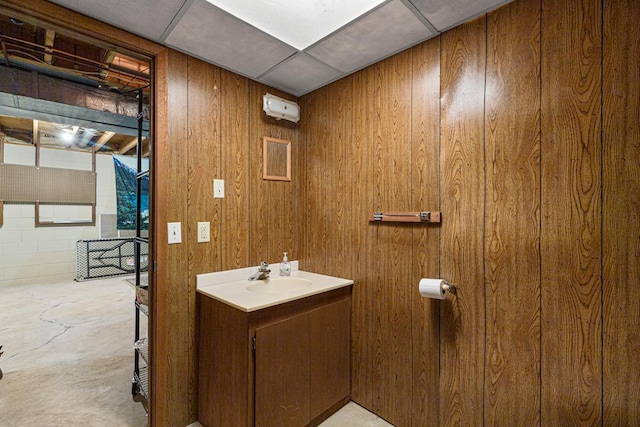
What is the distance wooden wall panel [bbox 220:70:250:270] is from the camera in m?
2.08

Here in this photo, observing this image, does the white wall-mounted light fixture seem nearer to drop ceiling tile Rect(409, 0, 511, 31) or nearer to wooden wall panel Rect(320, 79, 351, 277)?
wooden wall panel Rect(320, 79, 351, 277)

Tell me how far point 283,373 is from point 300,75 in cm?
200

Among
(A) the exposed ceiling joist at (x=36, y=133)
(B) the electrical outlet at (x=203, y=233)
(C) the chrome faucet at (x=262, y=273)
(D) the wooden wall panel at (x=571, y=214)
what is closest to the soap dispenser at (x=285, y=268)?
(C) the chrome faucet at (x=262, y=273)

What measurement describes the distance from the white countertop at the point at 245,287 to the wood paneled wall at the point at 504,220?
9.8 inches

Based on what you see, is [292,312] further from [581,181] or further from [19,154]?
[19,154]

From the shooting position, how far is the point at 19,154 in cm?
527

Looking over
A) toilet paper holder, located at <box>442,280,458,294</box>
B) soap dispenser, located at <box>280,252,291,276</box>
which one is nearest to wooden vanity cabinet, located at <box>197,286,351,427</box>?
soap dispenser, located at <box>280,252,291,276</box>

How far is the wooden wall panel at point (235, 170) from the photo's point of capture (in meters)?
2.08

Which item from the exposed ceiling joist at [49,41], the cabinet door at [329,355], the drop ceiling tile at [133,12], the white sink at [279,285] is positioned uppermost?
the exposed ceiling joist at [49,41]

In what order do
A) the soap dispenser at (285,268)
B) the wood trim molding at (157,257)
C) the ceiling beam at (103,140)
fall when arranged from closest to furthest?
the wood trim molding at (157,257)
the soap dispenser at (285,268)
the ceiling beam at (103,140)

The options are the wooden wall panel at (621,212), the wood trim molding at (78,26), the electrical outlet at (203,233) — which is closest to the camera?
the wooden wall panel at (621,212)

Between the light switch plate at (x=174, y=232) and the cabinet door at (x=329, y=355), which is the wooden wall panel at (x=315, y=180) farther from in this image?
the light switch plate at (x=174, y=232)

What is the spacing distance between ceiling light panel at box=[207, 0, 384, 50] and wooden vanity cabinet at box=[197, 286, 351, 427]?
1569mm

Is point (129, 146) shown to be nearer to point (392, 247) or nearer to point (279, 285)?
point (279, 285)
